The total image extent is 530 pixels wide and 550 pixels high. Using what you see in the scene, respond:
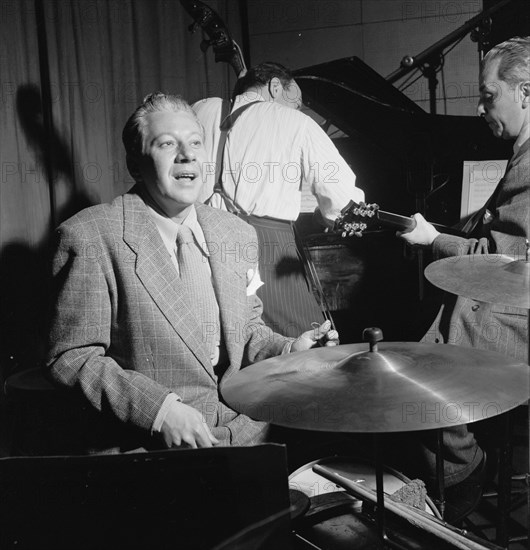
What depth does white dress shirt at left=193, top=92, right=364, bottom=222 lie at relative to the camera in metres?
2.58

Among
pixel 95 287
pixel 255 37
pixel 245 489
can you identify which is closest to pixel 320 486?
pixel 245 489

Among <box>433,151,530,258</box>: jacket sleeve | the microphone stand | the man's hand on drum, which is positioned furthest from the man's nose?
the microphone stand

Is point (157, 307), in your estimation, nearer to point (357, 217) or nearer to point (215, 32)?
point (357, 217)

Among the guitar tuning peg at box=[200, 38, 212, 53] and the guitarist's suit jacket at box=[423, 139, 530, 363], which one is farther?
the guitar tuning peg at box=[200, 38, 212, 53]

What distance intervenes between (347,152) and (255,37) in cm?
93

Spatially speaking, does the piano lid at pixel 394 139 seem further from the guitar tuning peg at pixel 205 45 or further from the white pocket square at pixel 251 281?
the white pocket square at pixel 251 281

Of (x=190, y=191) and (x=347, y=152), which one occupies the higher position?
(x=347, y=152)

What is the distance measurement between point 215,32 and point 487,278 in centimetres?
208

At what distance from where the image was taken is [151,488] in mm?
855

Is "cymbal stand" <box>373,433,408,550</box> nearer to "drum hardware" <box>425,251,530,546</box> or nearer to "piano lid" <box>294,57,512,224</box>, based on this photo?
"drum hardware" <box>425,251,530,546</box>

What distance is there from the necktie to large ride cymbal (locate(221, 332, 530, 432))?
55 cm

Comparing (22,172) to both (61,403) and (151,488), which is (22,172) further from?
(151,488)

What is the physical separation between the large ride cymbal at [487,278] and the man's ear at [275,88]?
1.55m

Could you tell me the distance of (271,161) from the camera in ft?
8.61
